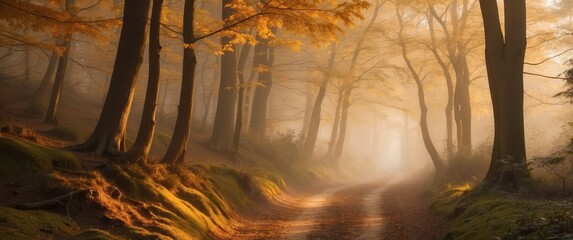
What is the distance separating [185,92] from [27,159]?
15.9 ft

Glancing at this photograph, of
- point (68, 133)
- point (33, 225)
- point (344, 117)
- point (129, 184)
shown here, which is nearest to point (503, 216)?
point (129, 184)

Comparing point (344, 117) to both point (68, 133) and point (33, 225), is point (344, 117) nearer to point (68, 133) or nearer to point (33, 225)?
point (68, 133)

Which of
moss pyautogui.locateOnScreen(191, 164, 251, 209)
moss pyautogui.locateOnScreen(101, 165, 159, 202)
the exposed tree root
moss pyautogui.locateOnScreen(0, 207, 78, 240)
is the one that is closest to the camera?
moss pyautogui.locateOnScreen(0, 207, 78, 240)

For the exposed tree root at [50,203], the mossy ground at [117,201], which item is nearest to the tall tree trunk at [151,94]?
the mossy ground at [117,201]

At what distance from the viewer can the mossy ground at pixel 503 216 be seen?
631cm

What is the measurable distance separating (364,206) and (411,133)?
201 ft

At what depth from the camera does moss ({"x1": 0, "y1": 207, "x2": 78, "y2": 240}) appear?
6.06 meters

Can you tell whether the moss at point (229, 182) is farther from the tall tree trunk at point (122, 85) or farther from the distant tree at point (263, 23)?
the tall tree trunk at point (122, 85)

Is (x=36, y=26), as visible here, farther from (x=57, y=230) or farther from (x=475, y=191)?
(x=475, y=191)

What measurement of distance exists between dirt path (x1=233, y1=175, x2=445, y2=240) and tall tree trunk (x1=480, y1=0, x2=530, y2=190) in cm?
250

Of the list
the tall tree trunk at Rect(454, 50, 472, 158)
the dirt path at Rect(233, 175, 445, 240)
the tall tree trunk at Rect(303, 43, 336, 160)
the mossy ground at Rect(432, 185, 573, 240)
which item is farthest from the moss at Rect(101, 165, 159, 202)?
the tall tree trunk at Rect(303, 43, 336, 160)

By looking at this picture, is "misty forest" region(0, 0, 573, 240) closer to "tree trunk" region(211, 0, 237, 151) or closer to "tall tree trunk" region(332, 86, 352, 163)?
"tree trunk" region(211, 0, 237, 151)

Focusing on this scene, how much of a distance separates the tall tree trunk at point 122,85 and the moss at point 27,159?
1.98 meters

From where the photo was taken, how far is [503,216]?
8.63 metres
